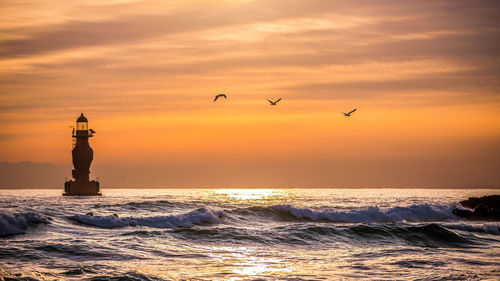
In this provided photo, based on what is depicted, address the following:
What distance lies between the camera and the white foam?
43.3 metres

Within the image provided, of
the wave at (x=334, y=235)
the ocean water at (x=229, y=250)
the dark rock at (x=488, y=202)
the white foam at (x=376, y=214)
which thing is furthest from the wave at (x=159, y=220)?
the dark rock at (x=488, y=202)

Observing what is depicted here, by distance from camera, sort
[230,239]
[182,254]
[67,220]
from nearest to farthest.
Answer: [182,254]
[230,239]
[67,220]

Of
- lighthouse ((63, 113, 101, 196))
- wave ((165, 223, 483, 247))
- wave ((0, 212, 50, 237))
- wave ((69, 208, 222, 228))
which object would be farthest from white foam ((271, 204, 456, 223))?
lighthouse ((63, 113, 101, 196))

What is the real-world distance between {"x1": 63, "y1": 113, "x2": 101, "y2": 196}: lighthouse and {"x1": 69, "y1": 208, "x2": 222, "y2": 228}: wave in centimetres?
5548

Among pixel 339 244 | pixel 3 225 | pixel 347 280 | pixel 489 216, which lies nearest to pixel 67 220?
pixel 3 225

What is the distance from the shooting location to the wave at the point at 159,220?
30558 millimetres

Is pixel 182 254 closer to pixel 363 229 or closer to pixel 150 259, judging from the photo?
pixel 150 259

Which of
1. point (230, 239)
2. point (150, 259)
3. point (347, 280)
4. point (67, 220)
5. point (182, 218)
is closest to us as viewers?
point (347, 280)

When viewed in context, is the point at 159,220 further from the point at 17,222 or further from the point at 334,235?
the point at 334,235

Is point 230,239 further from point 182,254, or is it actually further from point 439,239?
point 439,239

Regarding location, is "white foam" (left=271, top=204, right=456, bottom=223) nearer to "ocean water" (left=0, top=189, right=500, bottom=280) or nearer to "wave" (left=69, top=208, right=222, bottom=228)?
"wave" (left=69, top=208, right=222, bottom=228)

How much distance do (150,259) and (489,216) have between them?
121 feet

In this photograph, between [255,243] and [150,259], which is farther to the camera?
[255,243]

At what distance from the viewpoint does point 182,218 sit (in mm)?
34500
